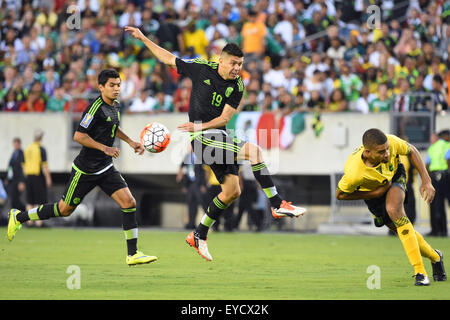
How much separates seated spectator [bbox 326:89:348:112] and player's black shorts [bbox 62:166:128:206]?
1126 cm

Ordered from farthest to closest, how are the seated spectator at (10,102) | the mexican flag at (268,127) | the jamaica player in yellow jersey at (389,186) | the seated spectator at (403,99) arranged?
the seated spectator at (10,102) < the mexican flag at (268,127) < the seated spectator at (403,99) < the jamaica player in yellow jersey at (389,186)

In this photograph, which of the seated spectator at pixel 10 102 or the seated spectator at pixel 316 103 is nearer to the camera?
the seated spectator at pixel 316 103

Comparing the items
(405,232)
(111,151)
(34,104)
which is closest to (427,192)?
(405,232)

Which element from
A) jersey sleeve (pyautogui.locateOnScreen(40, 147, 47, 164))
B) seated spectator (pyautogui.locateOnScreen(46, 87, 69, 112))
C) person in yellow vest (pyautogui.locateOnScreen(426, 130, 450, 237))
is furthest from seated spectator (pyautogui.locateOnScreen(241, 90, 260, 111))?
jersey sleeve (pyautogui.locateOnScreen(40, 147, 47, 164))

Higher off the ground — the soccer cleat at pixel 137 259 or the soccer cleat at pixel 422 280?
the soccer cleat at pixel 422 280

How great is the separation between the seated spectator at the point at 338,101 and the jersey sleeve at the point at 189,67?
34.9ft

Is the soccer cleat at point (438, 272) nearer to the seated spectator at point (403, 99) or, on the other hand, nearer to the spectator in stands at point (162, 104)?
the seated spectator at point (403, 99)

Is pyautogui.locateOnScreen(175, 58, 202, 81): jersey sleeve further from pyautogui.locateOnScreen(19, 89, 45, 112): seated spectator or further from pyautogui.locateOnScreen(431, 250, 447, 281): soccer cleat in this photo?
pyautogui.locateOnScreen(19, 89, 45, 112): seated spectator

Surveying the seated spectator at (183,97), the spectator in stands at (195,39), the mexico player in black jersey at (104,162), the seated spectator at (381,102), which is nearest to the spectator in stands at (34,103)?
the seated spectator at (183,97)

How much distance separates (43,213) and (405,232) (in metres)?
4.84

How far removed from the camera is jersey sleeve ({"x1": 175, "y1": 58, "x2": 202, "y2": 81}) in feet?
36.0

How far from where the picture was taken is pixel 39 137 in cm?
2120

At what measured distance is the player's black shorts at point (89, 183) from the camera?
10758mm

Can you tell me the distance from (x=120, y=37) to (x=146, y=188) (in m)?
4.50
